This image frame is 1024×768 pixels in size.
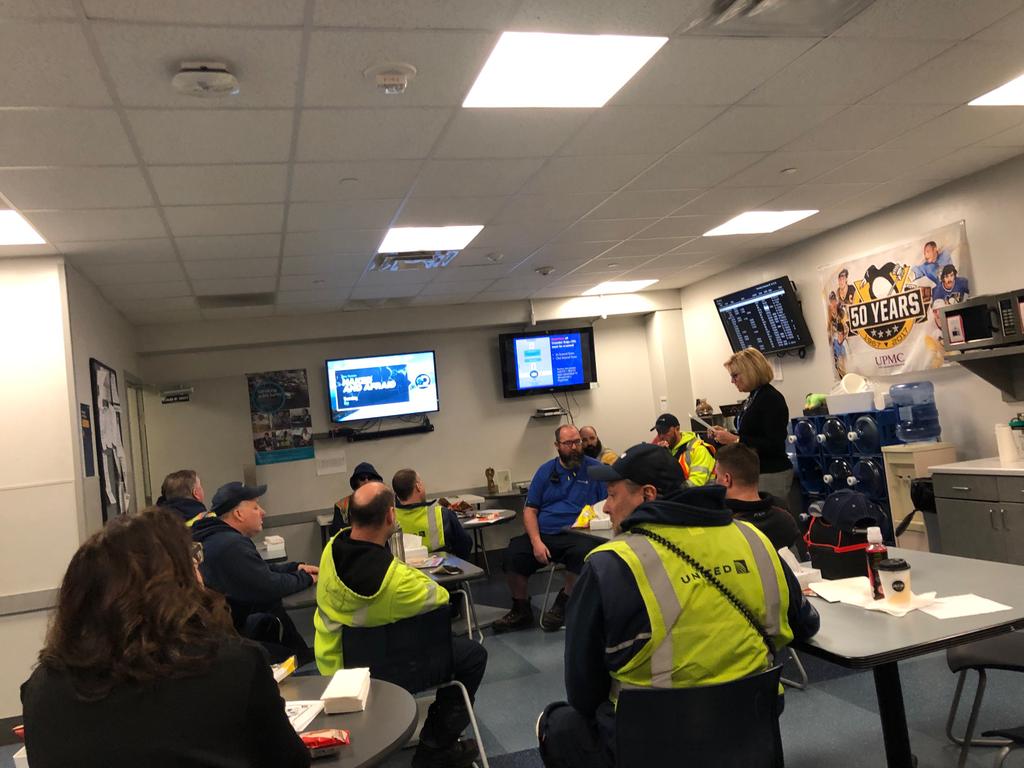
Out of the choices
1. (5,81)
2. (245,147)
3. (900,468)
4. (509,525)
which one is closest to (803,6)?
(245,147)

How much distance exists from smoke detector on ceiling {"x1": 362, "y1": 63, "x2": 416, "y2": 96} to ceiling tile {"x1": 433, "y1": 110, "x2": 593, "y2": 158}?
45cm

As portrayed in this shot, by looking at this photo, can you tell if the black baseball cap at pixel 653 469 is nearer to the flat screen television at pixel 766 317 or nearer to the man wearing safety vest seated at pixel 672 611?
the man wearing safety vest seated at pixel 672 611

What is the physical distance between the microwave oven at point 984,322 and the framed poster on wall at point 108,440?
576cm

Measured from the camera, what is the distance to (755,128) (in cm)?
422

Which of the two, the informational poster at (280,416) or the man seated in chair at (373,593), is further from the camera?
the informational poster at (280,416)

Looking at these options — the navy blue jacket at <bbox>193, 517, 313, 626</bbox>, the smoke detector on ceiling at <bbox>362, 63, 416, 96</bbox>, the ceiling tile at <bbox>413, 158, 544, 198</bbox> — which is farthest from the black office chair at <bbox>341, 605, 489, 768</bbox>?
the ceiling tile at <bbox>413, 158, 544, 198</bbox>

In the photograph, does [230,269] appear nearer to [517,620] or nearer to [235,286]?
[235,286]

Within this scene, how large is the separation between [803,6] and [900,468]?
405cm

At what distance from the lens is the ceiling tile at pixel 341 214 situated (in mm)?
4719

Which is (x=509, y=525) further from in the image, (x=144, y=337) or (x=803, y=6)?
(x=803, y=6)

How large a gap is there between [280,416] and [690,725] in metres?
7.50

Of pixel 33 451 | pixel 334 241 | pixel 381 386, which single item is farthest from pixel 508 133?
pixel 381 386

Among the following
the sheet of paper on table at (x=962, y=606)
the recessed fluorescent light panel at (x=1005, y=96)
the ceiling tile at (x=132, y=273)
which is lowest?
the sheet of paper on table at (x=962, y=606)

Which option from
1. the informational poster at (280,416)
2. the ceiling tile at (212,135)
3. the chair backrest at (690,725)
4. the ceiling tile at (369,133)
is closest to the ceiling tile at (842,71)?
the ceiling tile at (369,133)
